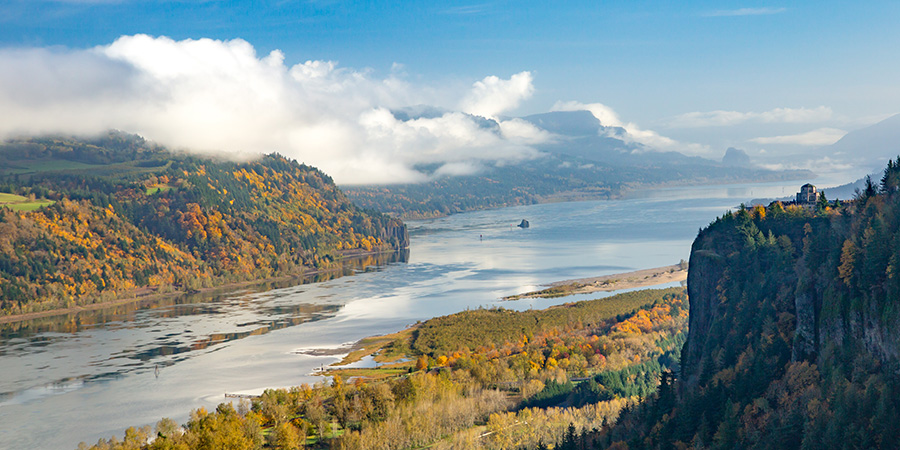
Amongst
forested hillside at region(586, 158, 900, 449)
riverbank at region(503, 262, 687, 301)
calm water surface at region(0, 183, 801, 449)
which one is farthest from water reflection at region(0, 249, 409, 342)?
forested hillside at region(586, 158, 900, 449)

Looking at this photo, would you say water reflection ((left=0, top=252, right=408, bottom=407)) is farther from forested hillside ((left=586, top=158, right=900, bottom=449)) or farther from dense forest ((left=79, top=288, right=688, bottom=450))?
forested hillside ((left=586, top=158, right=900, bottom=449))

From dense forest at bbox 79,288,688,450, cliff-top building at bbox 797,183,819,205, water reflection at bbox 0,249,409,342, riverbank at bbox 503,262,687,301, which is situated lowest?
dense forest at bbox 79,288,688,450

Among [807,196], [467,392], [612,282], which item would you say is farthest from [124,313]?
[807,196]

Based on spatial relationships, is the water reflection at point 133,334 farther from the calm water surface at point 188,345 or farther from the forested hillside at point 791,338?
the forested hillside at point 791,338

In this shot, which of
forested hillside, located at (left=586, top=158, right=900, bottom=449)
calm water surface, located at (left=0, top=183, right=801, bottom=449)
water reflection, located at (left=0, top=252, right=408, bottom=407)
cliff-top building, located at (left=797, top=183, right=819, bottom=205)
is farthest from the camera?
water reflection, located at (left=0, top=252, right=408, bottom=407)

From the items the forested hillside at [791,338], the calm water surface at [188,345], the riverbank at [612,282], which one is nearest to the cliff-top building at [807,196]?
the forested hillside at [791,338]
